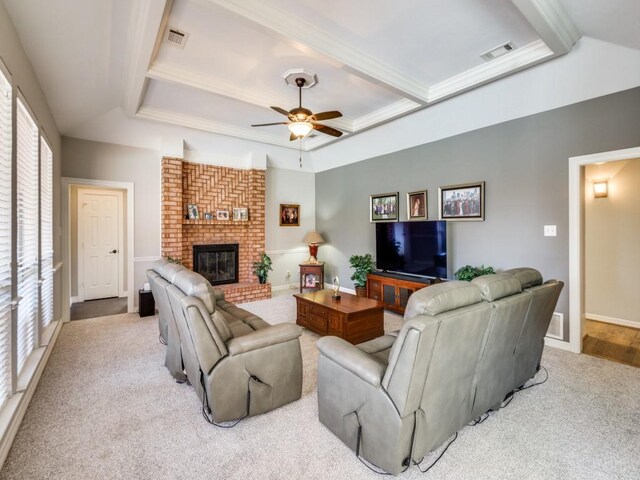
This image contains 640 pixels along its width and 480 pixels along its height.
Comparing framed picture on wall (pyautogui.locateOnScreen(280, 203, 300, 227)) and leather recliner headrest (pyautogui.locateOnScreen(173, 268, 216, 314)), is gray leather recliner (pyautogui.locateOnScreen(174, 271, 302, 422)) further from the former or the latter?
framed picture on wall (pyautogui.locateOnScreen(280, 203, 300, 227))

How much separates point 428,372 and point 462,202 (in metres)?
3.42

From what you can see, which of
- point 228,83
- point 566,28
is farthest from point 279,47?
point 566,28

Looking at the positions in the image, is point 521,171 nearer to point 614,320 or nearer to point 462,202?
point 462,202

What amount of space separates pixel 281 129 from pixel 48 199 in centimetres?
360

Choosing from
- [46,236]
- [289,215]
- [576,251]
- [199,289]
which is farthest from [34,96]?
[576,251]

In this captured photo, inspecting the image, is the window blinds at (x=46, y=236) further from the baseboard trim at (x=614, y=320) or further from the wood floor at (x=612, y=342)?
the baseboard trim at (x=614, y=320)

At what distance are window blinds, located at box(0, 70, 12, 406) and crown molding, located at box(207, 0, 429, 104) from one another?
1.57 m

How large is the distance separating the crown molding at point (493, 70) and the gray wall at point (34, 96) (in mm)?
4045

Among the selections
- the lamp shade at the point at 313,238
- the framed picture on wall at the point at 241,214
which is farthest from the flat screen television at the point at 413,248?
the framed picture on wall at the point at 241,214

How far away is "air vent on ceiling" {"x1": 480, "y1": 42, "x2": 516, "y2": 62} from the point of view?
122 inches

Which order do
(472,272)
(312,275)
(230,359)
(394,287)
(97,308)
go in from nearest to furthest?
(230,359) → (472,272) → (394,287) → (97,308) → (312,275)

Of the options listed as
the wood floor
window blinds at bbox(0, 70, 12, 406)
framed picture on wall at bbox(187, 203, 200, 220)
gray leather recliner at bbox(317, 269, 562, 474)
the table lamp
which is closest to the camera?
gray leather recliner at bbox(317, 269, 562, 474)

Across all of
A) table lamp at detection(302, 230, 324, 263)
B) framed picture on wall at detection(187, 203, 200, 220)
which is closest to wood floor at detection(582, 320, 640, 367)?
table lamp at detection(302, 230, 324, 263)

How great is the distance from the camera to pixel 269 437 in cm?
200
